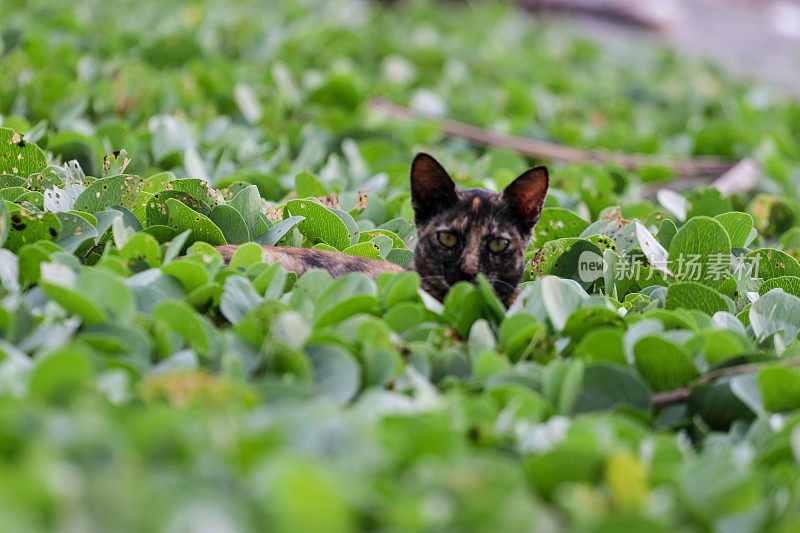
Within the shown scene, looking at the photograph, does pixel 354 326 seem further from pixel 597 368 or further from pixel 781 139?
pixel 781 139

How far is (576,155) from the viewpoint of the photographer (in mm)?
4312

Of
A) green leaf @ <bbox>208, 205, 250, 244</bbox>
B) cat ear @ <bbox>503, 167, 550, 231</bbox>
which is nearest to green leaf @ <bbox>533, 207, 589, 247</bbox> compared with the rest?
cat ear @ <bbox>503, 167, 550, 231</bbox>

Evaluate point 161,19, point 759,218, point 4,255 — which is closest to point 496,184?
point 759,218

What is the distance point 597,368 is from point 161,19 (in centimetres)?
480

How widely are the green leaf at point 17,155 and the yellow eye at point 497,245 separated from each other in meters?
1.26

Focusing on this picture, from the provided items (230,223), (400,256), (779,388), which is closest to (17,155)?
(230,223)

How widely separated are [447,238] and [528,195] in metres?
0.27

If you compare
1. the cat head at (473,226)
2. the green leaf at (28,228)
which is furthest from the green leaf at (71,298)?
the cat head at (473,226)

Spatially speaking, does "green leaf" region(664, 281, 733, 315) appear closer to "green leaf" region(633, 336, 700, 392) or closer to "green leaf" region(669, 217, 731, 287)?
"green leaf" region(669, 217, 731, 287)

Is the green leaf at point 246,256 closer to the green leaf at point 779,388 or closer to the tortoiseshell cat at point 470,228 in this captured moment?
the tortoiseshell cat at point 470,228

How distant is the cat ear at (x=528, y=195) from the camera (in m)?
2.54

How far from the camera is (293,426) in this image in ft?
4.17

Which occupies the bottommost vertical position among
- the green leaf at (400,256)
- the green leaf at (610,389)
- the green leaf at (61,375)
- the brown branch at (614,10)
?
the green leaf at (400,256)

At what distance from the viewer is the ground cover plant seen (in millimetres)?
1132
